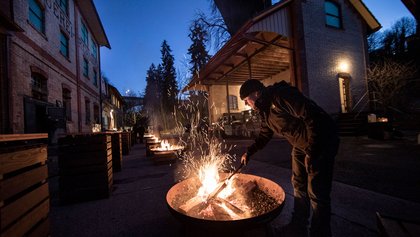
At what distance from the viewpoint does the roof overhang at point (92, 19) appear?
46.5 ft

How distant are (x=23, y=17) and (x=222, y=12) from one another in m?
14.0

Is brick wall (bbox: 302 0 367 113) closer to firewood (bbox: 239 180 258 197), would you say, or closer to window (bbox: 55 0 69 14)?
firewood (bbox: 239 180 258 197)

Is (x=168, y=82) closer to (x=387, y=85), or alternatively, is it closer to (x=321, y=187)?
(x=387, y=85)

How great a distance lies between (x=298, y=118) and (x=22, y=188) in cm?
244

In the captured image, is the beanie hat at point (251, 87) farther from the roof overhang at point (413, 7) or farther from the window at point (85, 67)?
the window at point (85, 67)

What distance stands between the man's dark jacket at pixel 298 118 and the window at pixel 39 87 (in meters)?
10.1

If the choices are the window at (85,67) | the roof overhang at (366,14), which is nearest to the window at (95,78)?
the window at (85,67)

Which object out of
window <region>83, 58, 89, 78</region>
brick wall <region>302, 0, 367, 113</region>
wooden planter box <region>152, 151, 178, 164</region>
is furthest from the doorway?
window <region>83, 58, 89, 78</region>

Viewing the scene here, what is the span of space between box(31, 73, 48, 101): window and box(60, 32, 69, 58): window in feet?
9.05

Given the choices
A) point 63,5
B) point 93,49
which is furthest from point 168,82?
point 63,5

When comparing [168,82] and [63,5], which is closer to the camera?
[63,5]

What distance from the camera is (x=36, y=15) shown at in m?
→ 8.82

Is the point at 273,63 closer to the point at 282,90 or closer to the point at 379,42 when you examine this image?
the point at 282,90

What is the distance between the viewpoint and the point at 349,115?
1141cm
